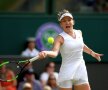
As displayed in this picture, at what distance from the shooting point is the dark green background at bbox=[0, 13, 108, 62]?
14648 mm

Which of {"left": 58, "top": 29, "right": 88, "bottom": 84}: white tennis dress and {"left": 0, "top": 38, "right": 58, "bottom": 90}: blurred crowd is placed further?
{"left": 0, "top": 38, "right": 58, "bottom": 90}: blurred crowd

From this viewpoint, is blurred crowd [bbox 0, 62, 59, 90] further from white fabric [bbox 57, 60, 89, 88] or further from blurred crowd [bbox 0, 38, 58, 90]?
white fabric [bbox 57, 60, 89, 88]

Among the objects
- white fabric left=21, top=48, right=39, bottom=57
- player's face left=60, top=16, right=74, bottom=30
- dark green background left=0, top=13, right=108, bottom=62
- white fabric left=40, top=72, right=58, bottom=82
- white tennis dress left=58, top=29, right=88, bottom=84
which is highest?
player's face left=60, top=16, right=74, bottom=30

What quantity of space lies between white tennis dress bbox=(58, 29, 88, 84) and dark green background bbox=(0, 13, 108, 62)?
586 cm

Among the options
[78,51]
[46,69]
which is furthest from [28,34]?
[78,51]

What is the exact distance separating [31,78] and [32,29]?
2352 mm

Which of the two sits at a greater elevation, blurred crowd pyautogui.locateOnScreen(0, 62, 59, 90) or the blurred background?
the blurred background

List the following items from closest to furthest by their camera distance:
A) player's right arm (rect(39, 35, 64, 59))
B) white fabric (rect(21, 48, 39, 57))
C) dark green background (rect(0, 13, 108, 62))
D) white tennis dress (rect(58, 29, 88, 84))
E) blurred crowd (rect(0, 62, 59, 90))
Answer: player's right arm (rect(39, 35, 64, 59)), white tennis dress (rect(58, 29, 88, 84)), blurred crowd (rect(0, 62, 59, 90)), white fabric (rect(21, 48, 39, 57)), dark green background (rect(0, 13, 108, 62))

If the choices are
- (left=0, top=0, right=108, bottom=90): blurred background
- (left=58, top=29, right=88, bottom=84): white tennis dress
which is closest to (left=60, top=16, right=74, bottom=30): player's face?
(left=58, top=29, right=88, bottom=84): white tennis dress

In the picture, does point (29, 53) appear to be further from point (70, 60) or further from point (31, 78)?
Result: point (70, 60)

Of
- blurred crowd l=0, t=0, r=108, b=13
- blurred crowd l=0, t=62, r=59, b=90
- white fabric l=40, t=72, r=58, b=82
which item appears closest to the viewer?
blurred crowd l=0, t=62, r=59, b=90

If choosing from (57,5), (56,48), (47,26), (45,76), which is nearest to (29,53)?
(45,76)

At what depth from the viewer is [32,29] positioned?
579 inches

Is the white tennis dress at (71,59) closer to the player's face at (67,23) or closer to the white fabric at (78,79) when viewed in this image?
the white fabric at (78,79)
